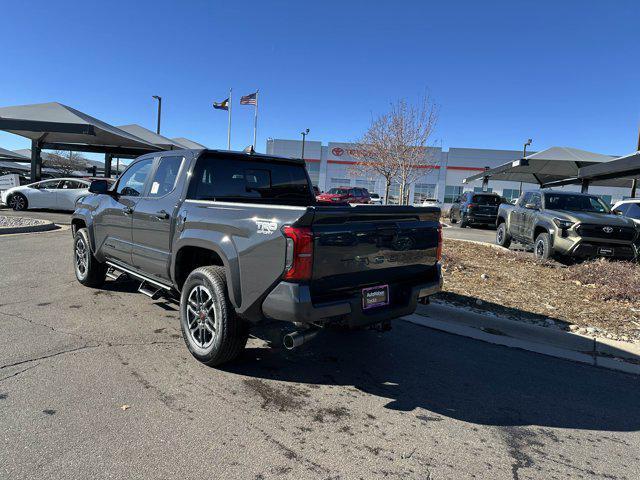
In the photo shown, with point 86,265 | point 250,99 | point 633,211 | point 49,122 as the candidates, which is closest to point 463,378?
point 86,265

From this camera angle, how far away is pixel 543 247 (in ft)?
31.6

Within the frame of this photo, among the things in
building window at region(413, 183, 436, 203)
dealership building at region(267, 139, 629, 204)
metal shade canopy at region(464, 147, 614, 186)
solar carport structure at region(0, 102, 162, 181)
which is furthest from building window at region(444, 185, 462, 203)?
solar carport structure at region(0, 102, 162, 181)

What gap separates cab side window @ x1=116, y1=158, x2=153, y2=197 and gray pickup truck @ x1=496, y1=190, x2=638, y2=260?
7.96 metres

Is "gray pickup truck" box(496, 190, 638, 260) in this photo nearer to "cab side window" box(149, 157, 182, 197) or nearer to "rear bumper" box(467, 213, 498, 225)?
"cab side window" box(149, 157, 182, 197)

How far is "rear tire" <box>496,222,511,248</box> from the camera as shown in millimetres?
12461

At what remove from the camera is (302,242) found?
3.09 m

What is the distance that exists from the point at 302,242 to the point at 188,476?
5.10 feet

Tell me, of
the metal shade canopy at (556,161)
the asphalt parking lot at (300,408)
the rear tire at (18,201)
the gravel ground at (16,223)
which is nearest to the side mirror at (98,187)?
the asphalt parking lot at (300,408)

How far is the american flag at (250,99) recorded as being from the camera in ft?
98.1

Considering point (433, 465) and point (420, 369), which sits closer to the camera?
point (433, 465)

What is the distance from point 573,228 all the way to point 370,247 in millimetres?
7133

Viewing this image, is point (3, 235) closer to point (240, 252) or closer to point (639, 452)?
point (240, 252)

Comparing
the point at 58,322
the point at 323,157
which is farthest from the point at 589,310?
the point at 323,157

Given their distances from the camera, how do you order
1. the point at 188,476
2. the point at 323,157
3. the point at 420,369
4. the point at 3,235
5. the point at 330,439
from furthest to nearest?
the point at 323,157
the point at 3,235
the point at 420,369
the point at 330,439
the point at 188,476
